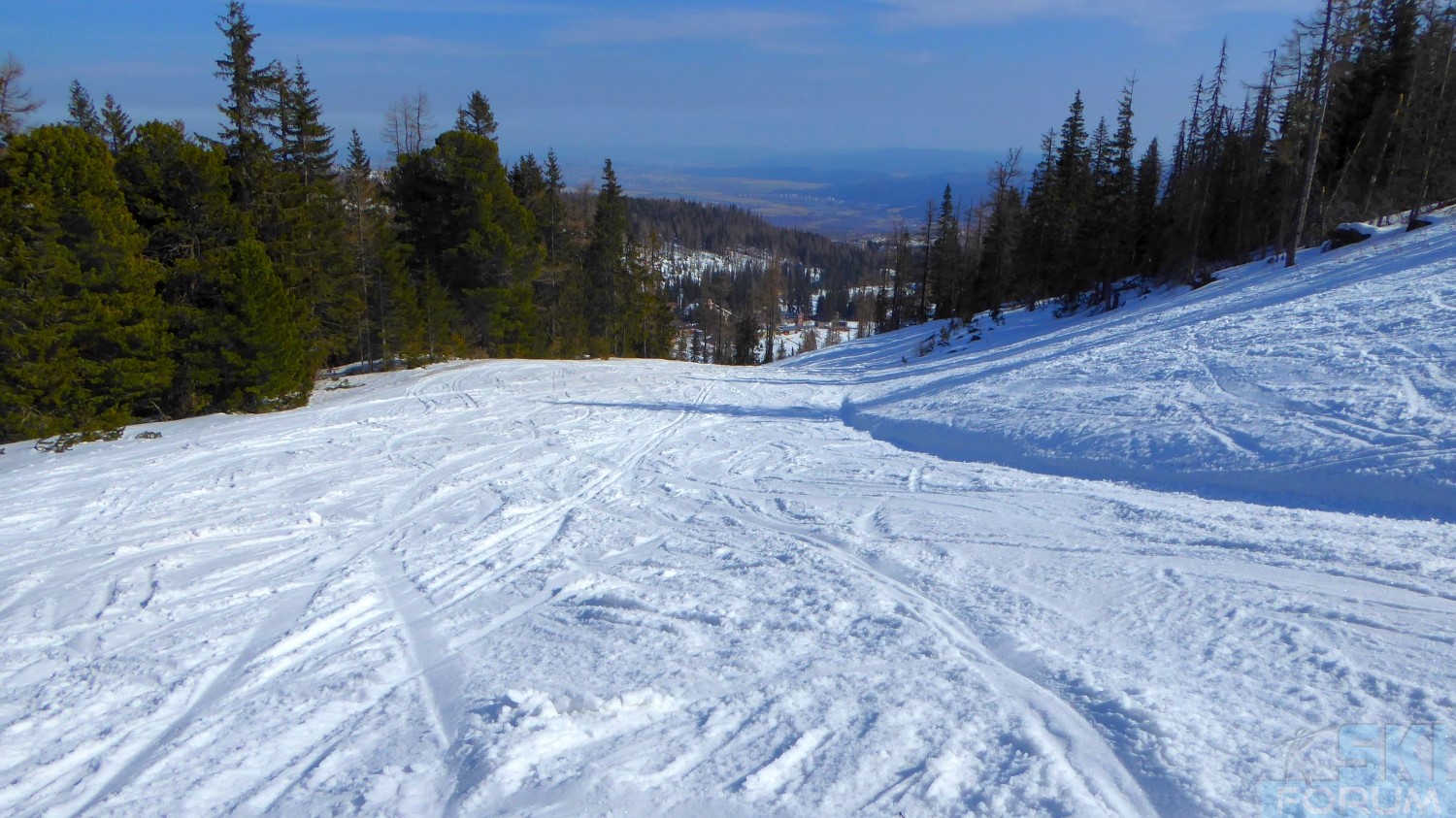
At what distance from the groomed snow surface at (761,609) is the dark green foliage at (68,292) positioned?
285 cm

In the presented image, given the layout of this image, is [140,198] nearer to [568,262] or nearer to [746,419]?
[746,419]

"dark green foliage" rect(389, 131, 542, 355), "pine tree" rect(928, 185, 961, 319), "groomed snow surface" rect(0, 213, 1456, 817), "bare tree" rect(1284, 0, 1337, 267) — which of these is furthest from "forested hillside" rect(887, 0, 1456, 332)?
"dark green foliage" rect(389, 131, 542, 355)

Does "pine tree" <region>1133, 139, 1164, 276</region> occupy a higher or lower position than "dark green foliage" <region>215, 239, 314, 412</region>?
higher

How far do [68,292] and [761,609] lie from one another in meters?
16.8

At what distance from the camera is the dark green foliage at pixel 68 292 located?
1327 centimetres

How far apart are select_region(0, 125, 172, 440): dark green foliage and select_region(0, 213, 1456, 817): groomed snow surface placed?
2.85m

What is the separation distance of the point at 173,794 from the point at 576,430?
10.0m

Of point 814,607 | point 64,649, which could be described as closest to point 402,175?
point 64,649

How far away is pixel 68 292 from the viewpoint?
1412cm

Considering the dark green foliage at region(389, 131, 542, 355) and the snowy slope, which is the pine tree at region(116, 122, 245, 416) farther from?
the snowy slope

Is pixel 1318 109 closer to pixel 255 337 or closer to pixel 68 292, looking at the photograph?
pixel 255 337

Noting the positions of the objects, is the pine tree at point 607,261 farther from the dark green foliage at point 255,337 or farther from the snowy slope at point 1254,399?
the snowy slope at point 1254,399

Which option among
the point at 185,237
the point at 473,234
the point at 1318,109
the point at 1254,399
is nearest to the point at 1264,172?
the point at 1318,109

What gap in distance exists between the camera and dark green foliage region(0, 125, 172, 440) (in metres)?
13.3
